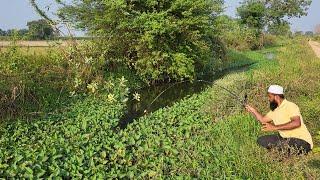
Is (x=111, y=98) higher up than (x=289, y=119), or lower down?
lower down

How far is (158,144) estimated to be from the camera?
31.1 feet

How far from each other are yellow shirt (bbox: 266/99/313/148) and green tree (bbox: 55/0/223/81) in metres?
10.5

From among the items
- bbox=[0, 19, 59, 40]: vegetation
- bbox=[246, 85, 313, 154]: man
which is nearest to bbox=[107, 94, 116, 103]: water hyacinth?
bbox=[0, 19, 59, 40]: vegetation

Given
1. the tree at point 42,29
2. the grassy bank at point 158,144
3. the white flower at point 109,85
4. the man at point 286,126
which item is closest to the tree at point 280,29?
the tree at point 42,29

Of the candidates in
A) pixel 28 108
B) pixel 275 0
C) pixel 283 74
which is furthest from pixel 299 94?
pixel 275 0

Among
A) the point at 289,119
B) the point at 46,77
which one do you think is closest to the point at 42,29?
the point at 46,77

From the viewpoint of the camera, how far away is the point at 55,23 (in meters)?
17.2

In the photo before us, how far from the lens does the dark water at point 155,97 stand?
1456cm

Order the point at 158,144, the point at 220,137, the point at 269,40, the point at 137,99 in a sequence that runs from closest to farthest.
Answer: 1. the point at 158,144
2. the point at 220,137
3. the point at 137,99
4. the point at 269,40

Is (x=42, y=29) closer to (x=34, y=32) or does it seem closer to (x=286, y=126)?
(x=34, y=32)

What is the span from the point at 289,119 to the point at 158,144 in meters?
2.72

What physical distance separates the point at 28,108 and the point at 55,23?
590 centimetres

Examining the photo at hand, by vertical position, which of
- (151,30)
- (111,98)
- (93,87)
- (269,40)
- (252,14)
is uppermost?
(151,30)

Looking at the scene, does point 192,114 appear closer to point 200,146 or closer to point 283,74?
point 200,146
